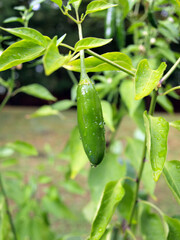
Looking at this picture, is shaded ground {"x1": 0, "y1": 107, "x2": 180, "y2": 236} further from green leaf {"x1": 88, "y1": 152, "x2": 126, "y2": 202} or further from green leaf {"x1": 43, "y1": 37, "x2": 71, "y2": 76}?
green leaf {"x1": 43, "y1": 37, "x2": 71, "y2": 76}

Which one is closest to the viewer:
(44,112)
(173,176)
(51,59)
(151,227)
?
(51,59)

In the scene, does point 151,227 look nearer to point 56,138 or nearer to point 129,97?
point 129,97

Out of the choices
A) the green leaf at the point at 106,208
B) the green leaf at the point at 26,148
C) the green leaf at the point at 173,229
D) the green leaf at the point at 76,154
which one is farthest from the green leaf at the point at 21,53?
the green leaf at the point at 26,148

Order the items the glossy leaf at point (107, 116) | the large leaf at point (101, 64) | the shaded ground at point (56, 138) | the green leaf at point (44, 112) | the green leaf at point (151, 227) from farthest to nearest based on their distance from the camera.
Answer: the shaded ground at point (56, 138) → the green leaf at point (44, 112) → the glossy leaf at point (107, 116) → the green leaf at point (151, 227) → the large leaf at point (101, 64)

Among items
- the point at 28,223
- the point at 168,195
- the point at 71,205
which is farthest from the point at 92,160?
the point at 168,195

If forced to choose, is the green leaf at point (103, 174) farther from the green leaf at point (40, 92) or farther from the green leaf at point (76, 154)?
the green leaf at point (40, 92)

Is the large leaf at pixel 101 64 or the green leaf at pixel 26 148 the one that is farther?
the green leaf at pixel 26 148

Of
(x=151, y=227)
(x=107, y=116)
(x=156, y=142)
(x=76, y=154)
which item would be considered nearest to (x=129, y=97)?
(x=107, y=116)

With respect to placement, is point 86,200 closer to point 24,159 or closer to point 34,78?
point 24,159
